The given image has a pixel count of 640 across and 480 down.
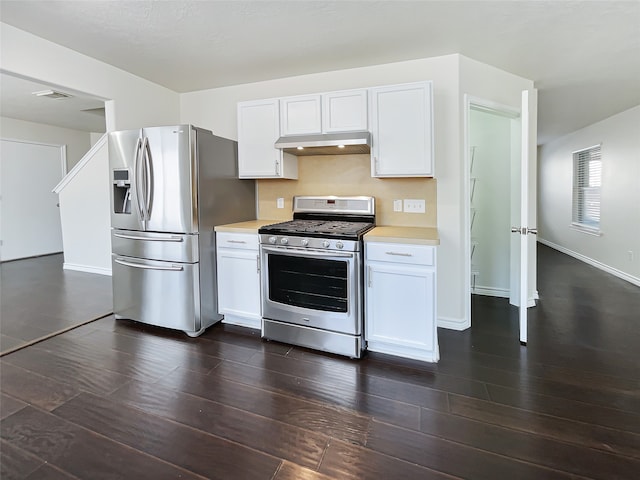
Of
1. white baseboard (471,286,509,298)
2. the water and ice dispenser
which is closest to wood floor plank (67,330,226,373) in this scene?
the water and ice dispenser

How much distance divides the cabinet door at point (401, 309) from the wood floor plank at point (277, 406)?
76cm

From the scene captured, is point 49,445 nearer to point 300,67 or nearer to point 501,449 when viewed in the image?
point 501,449

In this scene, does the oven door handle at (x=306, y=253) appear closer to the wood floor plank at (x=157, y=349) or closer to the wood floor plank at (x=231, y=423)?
the wood floor plank at (x=157, y=349)

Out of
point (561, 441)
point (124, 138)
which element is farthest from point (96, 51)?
point (561, 441)

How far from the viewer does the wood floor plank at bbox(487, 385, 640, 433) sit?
5.85 ft

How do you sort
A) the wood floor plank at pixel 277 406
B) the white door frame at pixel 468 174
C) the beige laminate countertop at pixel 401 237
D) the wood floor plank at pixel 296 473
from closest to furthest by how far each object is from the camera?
1. the wood floor plank at pixel 296 473
2. the wood floor plank at pixel 277 406
3. the beige laminate countertop at pixel 401 237
4. the white door frame at pixel 468 174

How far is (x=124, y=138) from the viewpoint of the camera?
2984mm

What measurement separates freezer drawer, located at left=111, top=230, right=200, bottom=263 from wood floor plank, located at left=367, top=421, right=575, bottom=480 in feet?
6.48

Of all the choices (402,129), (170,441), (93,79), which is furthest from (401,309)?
(93,79)

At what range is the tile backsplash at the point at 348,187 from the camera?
10.1 feet

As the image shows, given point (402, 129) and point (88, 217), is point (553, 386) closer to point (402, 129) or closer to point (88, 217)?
point (402, 129)

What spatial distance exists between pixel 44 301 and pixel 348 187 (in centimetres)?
360

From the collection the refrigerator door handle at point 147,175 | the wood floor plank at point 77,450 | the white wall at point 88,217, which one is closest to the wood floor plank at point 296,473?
the wood floor plank at point 77,450

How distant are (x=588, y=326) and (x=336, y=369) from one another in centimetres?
242
